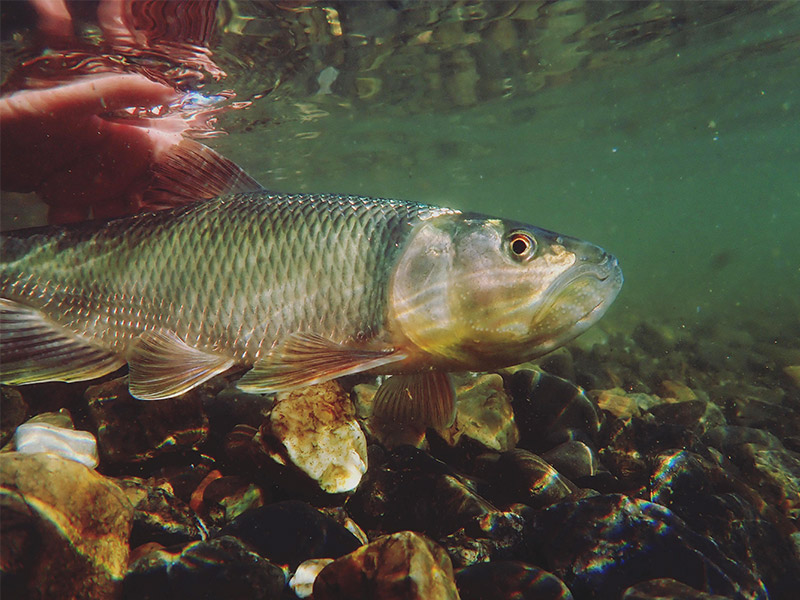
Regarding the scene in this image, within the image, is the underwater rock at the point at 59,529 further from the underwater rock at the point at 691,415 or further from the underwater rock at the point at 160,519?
the underwater rock at the point at 691,415

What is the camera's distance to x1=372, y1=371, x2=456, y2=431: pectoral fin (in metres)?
2.87

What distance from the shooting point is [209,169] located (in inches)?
117

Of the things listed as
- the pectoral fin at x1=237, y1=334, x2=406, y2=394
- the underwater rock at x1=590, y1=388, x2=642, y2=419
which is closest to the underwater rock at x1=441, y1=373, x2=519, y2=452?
the pectoral fin at x1=237, y1=334, x2=406, y2=394

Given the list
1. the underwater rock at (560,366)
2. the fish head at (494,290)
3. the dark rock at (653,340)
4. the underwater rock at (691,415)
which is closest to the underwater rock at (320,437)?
the fish head at (494,290)

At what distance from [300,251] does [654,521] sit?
2.47m

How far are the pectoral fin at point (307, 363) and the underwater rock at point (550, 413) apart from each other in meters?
2.10

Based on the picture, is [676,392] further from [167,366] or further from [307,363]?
[167,366]

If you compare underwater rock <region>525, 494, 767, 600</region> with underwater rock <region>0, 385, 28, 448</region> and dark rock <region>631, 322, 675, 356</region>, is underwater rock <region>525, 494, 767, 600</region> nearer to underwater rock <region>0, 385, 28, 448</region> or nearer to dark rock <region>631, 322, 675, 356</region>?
underwater rock <region>0, 385, 28, 448</region>

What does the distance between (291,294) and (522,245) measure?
1306mm

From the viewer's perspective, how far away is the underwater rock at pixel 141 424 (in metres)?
2.71

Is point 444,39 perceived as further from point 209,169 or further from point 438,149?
point 438,149

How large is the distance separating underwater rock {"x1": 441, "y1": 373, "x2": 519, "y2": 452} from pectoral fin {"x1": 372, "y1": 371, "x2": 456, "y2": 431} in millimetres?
388

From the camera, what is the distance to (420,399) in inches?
114

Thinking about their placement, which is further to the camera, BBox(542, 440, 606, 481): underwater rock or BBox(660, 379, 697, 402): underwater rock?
BBox(660, 379, 697, 402): underwater rock
